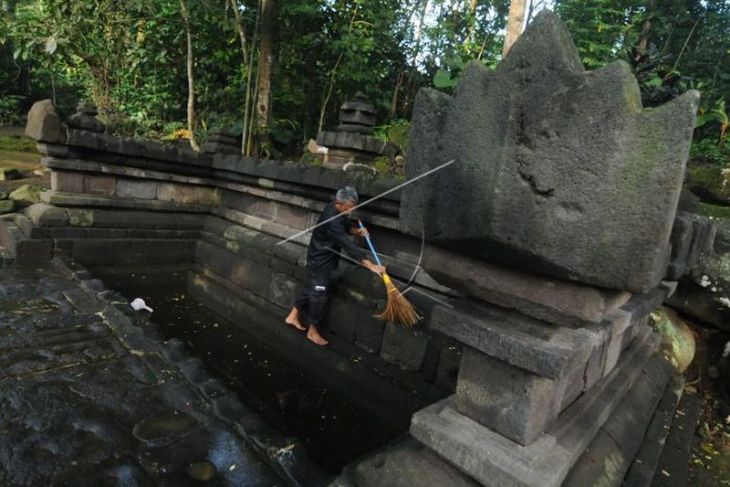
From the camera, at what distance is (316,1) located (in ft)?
26.8

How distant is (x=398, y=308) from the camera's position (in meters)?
3.53

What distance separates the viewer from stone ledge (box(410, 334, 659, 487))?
1563 millimetres

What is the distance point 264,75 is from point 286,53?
209 cm

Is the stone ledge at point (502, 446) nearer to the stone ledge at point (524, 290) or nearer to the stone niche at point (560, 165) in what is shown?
the stone ledge at point (524, 290)

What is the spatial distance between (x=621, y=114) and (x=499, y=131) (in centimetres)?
35

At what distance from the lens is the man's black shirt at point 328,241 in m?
3.89

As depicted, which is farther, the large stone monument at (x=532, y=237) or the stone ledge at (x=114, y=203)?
the stone ledge at (x=114, y=203)

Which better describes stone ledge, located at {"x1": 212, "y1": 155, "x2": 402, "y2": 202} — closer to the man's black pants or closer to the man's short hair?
the man's short hair

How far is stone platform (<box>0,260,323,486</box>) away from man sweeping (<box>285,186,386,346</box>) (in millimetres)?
1425

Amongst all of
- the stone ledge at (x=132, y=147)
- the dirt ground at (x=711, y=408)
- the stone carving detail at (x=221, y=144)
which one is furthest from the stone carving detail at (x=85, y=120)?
the dirt ground at (x=711, y=408)

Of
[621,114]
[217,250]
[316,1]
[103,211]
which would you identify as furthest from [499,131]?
[316,1]

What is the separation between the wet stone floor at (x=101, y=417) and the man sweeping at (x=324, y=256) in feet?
5.08

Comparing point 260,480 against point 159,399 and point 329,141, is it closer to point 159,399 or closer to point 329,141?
point 159,399

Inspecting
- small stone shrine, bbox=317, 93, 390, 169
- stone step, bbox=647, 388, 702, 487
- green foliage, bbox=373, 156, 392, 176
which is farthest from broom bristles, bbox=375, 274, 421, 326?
green foliage, bbox=373, 156, 392, 176
